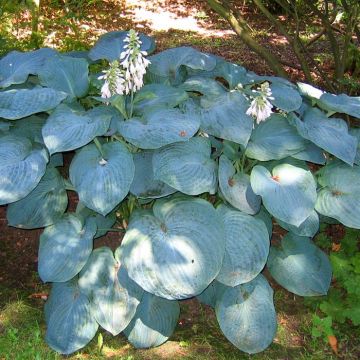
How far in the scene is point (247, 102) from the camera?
282cm

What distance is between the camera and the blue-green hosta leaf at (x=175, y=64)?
3.17 m

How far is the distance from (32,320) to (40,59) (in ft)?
4.67

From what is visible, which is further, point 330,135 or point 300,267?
point 300,267

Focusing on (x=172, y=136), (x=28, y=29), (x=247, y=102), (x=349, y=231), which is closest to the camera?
(x=172, y=136)

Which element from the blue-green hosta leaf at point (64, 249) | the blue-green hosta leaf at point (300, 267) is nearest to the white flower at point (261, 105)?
the blue-green hosta leaf at point (300, 267)

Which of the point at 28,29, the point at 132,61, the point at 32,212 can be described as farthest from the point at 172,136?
the point at 28,29

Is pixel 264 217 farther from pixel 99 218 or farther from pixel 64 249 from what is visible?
pixel 64 249

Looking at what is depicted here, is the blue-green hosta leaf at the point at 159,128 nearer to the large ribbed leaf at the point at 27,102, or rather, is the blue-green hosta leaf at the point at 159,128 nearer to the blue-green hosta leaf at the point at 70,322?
the large ribbed leaf at the point at 27,102

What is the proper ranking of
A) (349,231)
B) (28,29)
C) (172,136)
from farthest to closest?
(28,29), (349,231), (172,136)

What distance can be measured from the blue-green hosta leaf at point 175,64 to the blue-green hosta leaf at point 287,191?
797 millimetres

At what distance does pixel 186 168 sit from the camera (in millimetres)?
2604

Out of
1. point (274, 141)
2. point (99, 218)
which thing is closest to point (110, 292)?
point (99, 218)

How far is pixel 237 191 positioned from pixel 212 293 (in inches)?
23.3

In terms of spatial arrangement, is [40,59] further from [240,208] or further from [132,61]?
[240,208]
